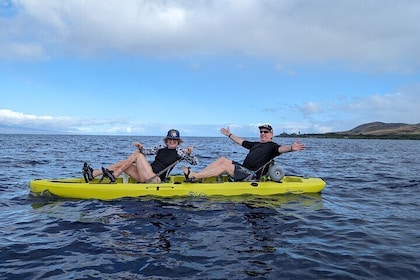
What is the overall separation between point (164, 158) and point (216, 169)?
1685mm

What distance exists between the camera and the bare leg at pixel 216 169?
11.3 m

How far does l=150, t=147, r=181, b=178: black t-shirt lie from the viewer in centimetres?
1107

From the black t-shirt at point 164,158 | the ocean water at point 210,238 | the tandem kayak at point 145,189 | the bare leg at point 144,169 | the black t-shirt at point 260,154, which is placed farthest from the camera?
the black t-shirt at point 260,154

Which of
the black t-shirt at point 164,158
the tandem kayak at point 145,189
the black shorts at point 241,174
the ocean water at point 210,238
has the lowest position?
the ocean water at point 210,238

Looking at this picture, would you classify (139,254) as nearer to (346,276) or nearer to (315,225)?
(346,276)

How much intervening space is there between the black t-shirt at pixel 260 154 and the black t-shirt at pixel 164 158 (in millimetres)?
2552

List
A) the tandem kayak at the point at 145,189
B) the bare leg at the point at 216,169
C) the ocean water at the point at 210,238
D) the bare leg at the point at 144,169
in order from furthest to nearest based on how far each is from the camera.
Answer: the bare leg at the point at 216,169 < the bare leg at the point at 144,169 < the tandem kayak at the point at 145,189 < the ocean water at the point at 210,238

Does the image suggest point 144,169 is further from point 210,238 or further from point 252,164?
point 210,238

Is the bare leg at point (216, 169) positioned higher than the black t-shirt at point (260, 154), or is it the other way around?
the black t-shirt at point (260, 154)

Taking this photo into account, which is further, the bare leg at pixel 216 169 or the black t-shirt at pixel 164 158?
the bare leg at pixel 216 169

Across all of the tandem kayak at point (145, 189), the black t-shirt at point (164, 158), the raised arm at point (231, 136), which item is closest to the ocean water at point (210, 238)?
the tandem kayak at point (145, 189)

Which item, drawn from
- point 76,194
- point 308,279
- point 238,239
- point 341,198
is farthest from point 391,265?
point 76,194

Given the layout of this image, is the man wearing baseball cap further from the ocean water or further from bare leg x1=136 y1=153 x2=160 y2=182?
bare leg x1=136 y1=153 x2=160 y2=182

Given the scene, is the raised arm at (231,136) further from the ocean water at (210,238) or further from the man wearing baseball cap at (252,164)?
the ocean water at (210,238)
